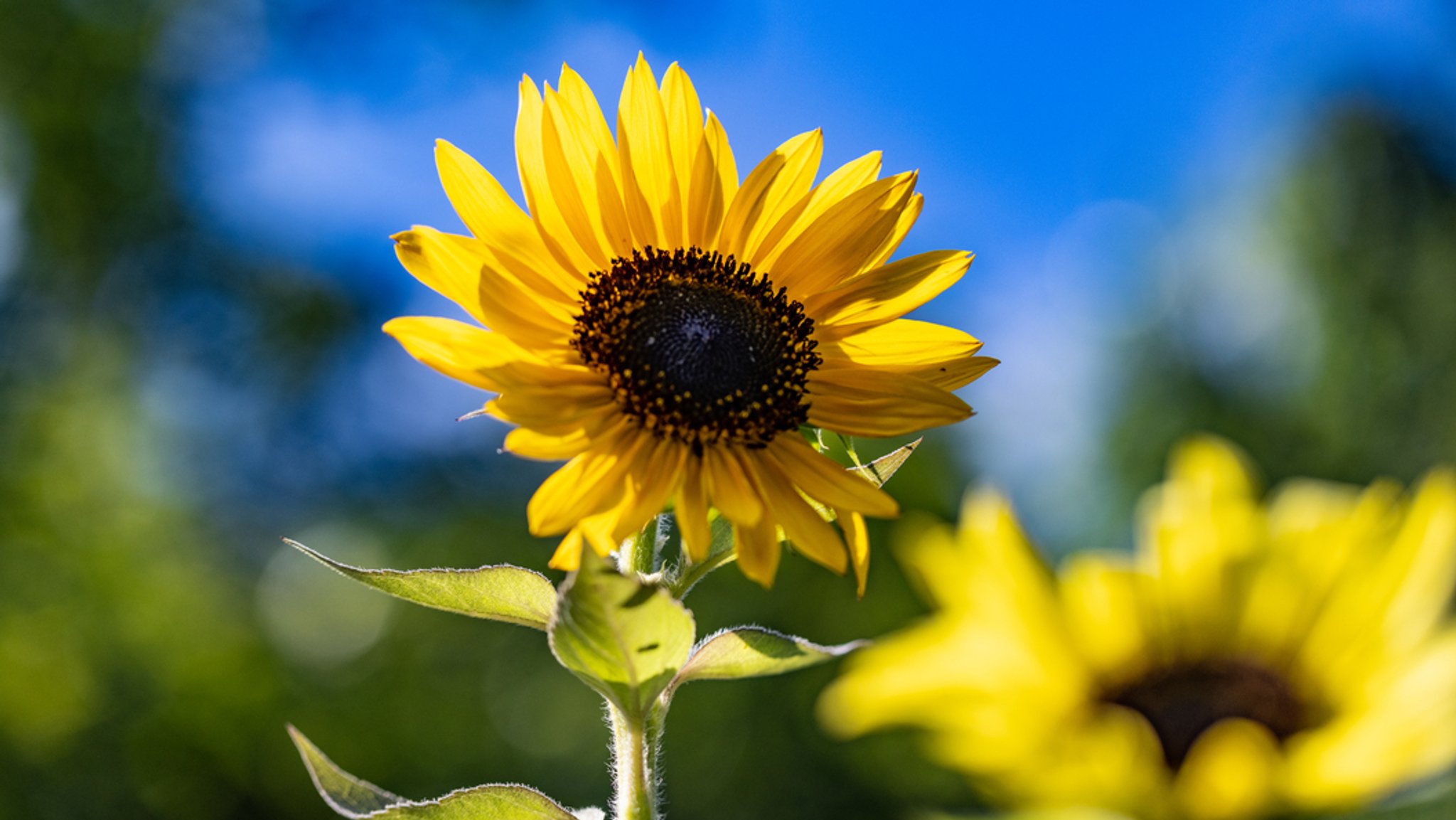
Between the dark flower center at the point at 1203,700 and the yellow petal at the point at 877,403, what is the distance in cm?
178

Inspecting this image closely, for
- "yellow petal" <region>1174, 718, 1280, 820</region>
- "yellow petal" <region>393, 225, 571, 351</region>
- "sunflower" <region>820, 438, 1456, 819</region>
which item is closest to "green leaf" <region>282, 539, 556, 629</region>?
"yellow petal" <region>393, 225, 571, 351</region>

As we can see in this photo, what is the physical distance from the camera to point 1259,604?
270cm

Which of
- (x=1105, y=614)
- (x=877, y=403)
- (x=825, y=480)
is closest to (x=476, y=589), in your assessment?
(x=825, y=480)

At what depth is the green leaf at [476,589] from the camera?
3.31ft

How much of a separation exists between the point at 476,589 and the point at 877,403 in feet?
1.56

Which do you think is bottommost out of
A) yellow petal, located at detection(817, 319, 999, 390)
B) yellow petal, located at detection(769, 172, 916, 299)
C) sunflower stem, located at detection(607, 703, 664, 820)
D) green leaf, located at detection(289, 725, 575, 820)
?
green leaf, located at detection(289, 725, 575, 820)

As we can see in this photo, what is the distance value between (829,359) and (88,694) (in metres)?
10.7

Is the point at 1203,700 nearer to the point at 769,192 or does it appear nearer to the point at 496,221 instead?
the point at 769,192

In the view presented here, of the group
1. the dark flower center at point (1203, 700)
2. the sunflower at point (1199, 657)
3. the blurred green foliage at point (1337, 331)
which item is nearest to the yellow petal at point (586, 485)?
the sunflower at point (1199, 657)

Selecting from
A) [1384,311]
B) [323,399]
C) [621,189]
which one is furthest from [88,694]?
[1384,311]

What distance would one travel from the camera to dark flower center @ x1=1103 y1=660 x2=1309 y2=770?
2711 millimetres

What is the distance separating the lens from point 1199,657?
Answer: 2.86 m

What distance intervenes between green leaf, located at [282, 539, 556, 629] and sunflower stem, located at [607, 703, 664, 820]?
132 mm

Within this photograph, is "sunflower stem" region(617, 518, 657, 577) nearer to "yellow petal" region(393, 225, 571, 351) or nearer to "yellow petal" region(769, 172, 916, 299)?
"yellow petal" region(393, 225, 571, 351)
